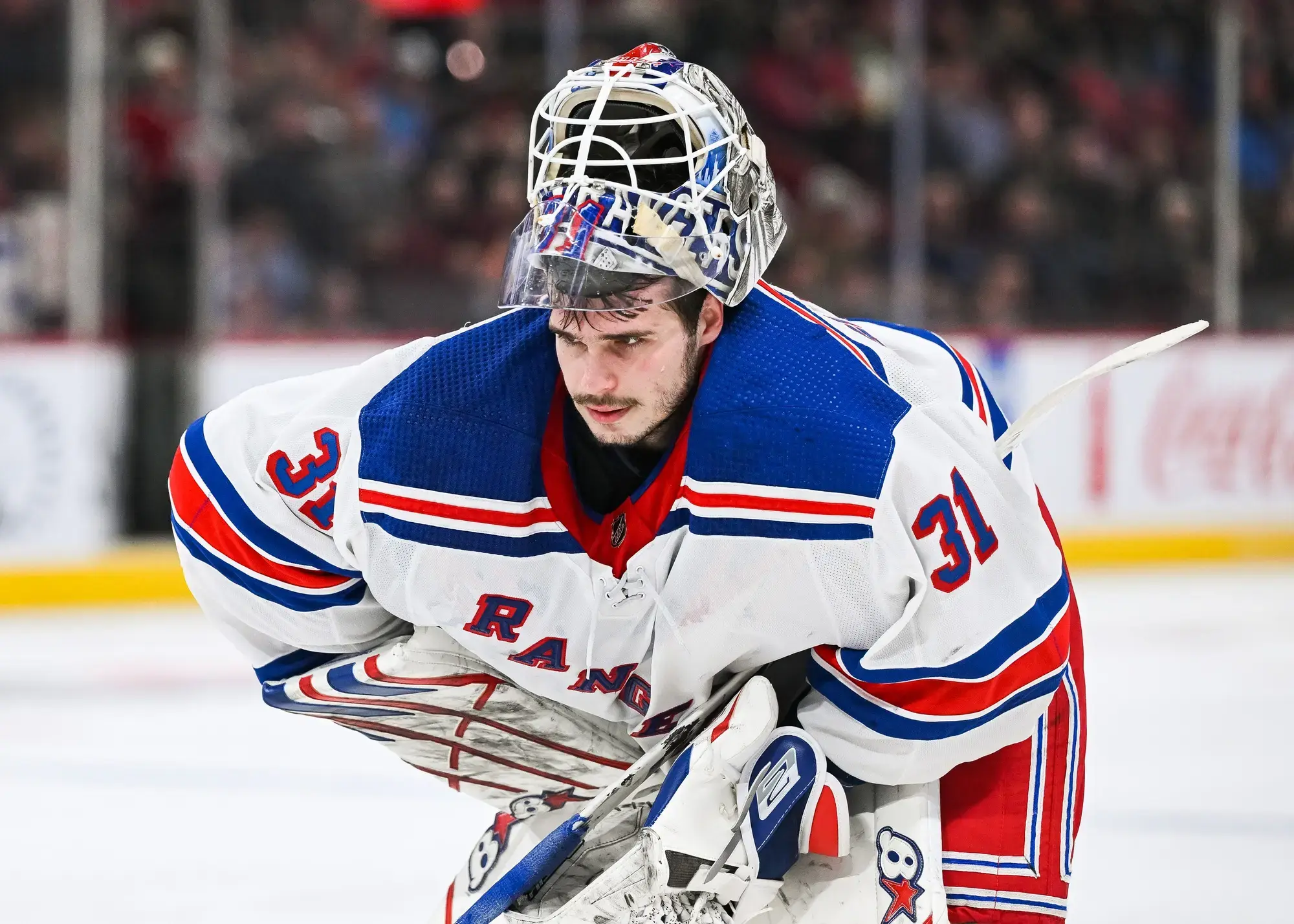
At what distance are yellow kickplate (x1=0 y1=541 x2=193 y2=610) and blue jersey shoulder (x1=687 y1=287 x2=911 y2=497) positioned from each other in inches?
163

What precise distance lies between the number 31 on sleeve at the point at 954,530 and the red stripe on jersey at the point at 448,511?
1.35ft

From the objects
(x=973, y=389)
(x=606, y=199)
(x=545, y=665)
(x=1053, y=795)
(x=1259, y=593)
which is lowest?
(x=1259, y=593)

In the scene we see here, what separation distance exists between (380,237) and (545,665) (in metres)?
4.40

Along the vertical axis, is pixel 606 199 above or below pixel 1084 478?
above

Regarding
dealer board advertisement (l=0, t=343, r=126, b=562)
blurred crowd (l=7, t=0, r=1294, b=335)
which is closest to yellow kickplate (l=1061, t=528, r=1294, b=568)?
blurred crowd (l=7, t=0, r=1294, b=335)

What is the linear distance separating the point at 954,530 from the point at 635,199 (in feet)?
1.48

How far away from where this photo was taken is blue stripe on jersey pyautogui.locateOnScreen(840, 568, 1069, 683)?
5.97 ft

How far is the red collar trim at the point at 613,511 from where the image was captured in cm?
185

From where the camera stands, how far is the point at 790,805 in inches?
74.3

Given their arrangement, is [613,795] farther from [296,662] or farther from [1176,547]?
[1176,547]

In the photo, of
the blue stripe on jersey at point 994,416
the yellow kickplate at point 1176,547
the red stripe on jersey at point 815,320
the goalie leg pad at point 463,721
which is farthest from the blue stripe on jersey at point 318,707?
the yellow kickplate at point 1176,547

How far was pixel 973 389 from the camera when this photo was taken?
2.04m

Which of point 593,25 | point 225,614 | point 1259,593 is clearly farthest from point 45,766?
point 1259,593

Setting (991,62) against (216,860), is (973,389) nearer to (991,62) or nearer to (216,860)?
(216,860)
